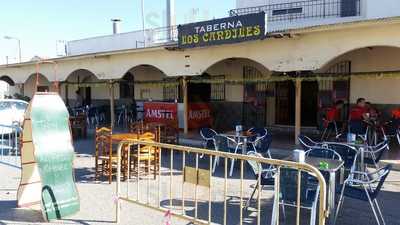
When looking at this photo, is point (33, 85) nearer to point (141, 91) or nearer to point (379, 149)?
point (141, 91)

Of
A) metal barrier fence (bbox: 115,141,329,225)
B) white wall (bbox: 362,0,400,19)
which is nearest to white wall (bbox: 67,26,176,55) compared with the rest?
white wall (bbox: 362,0,400,19)

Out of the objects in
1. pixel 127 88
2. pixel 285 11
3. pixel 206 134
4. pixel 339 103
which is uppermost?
pixel 285 11

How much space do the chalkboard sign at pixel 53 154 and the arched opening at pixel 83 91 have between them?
17.9m

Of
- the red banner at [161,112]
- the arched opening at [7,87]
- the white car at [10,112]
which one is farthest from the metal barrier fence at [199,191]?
the arched opening at [7,87]

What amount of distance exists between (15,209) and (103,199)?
4.34 ft

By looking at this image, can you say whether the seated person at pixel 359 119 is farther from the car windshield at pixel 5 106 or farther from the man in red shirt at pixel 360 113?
the car windshield at pixel 5 106

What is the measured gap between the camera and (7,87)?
36719 millimetres

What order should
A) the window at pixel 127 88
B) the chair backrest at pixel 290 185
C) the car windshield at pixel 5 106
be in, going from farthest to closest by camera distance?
the window at pixel 127 88 < the car windshield at pixel 5 106 < the chair backrest at pixel 290 185

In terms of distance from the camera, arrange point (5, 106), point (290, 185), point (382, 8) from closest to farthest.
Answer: point (290, 185)
point (5, 106)
point (382, 8)

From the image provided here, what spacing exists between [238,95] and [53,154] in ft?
39.4

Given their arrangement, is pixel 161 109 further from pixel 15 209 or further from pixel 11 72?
pixel 11 72

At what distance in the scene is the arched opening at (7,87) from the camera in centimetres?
2783

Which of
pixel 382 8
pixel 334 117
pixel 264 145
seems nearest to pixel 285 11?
pixel 382 8

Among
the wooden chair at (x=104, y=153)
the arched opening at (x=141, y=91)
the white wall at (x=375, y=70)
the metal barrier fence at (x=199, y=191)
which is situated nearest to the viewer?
the metal barrier fence at (x=199, y=191)
